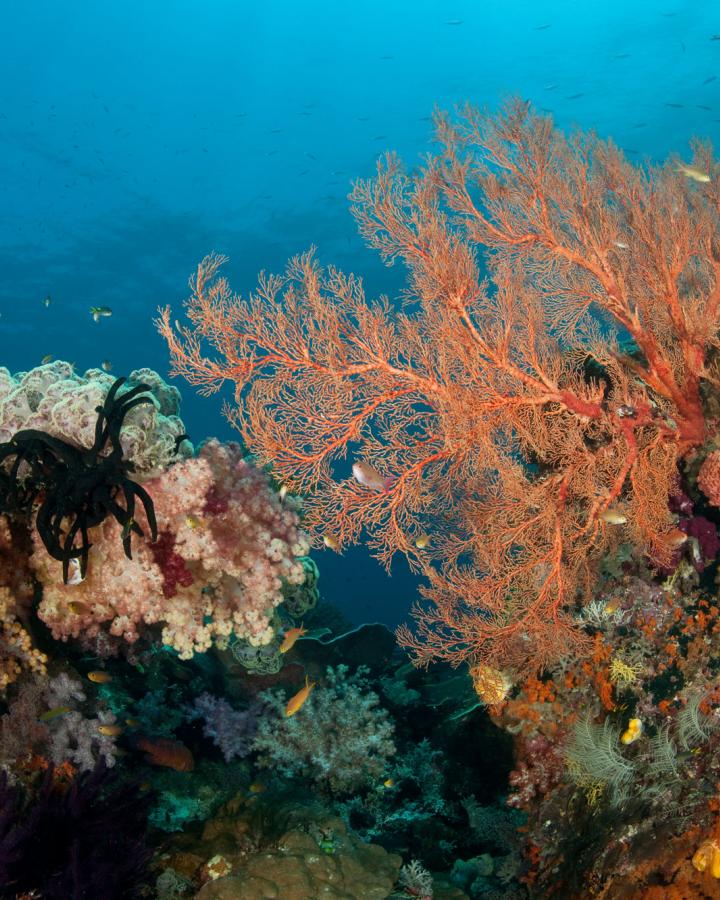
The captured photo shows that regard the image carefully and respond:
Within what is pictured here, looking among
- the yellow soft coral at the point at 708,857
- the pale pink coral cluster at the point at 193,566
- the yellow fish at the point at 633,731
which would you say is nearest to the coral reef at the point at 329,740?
the pale pink coral cluster at the point at 193,566

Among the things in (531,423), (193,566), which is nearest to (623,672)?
(531,423)

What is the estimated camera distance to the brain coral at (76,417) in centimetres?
423

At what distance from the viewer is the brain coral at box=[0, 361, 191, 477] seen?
423 centimetres

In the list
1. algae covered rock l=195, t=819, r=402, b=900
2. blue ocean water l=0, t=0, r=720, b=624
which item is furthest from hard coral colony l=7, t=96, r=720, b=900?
blue ocean water l=0, t=0, r=720, b=624

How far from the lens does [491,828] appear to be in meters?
5.72

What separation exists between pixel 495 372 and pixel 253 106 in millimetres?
40805

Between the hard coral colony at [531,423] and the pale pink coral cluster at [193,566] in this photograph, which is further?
the hard coral colony at [531,423]

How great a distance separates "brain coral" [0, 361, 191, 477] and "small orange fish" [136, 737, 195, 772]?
2921mm

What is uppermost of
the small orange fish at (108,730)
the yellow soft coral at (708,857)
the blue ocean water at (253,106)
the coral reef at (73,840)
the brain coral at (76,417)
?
the blue ocean water at (253,106)

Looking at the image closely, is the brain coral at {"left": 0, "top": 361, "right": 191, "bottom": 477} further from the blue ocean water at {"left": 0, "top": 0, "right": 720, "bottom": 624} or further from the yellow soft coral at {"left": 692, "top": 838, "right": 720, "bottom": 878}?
the blue ocean water at {"left": 0, "top": 0, "right": 720, "bottom": 624}

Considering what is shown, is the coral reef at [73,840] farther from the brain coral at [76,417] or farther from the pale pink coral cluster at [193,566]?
the brain coral at [76,417]

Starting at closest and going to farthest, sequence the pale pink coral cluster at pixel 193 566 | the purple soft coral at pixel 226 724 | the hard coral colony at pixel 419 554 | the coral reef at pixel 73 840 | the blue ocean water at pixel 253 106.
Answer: the coral reef at pixel 73 840 < the hard coral colony at pixel 419 554 < the pale pink coral cluster at pixel 193 566 < the purple soft coral at pixel 226 724 < the blue ocean water at pixel 253 106

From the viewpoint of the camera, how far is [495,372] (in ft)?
17.9

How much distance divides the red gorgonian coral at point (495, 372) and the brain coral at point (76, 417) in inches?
39.2
